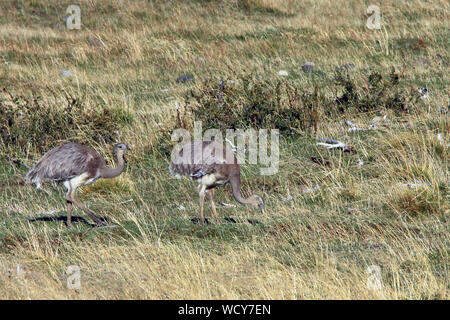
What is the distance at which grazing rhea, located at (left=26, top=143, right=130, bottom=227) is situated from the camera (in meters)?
9.46

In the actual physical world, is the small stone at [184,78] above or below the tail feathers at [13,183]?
above

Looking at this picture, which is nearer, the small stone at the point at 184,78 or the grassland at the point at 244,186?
the grassland at the point at 244,186

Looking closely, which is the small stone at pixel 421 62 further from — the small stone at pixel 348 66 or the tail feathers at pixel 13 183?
the tail feathers at pixel 13 183

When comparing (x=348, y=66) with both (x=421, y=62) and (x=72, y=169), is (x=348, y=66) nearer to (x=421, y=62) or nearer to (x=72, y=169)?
(x=421, y=62)

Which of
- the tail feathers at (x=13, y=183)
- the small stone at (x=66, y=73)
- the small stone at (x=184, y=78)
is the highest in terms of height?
the small stone at (x=66, y=73)

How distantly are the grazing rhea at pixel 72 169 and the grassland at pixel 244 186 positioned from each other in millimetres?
460

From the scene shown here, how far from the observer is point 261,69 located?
60.1ft

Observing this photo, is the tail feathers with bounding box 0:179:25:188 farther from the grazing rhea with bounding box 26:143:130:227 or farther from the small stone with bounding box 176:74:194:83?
the small stone with bounding box 176:74:194:83

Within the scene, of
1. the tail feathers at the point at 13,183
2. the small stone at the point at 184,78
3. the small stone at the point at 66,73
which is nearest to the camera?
the tail feathers at the point at 13,183

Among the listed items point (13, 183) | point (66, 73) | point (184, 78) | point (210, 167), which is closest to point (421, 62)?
point (184, 78)

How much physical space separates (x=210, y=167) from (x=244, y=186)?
74.1 inches

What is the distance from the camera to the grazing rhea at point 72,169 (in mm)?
9461

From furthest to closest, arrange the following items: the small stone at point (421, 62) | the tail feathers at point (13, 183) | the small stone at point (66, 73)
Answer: the small stone at point (66, 73) < the small stone at point (421, 62) < the tail feathers at point (13, 183)

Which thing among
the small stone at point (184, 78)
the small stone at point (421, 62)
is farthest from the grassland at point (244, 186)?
the small stone at point (184, 78)
